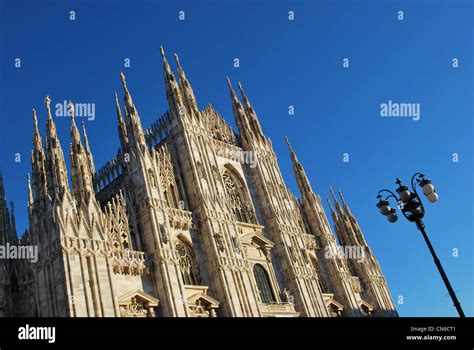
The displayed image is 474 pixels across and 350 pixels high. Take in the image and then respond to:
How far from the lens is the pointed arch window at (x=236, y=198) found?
111 ft

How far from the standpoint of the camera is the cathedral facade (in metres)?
21.4

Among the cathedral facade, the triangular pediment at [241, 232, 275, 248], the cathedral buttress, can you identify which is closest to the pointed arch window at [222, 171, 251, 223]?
the cathedral facade

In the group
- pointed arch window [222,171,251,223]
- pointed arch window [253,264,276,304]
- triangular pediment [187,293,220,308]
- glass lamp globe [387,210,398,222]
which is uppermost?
pointed arch window [222,171,251,223]

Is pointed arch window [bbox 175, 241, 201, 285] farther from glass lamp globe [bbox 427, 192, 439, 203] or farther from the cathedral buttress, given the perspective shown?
glass lamp globe [bbox 427, 192, 439, 203]

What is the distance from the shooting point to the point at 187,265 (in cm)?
2692

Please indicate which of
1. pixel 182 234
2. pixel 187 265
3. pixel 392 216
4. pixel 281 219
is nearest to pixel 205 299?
pixel 187 265

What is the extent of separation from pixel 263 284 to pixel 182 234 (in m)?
6.94

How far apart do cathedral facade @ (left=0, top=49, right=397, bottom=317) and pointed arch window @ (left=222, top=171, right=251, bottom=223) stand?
95mm

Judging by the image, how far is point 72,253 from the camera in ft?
67.7

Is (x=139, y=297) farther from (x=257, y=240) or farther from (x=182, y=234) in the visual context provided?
(x=257, y=240)

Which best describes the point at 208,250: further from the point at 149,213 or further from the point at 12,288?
the point at 12,288

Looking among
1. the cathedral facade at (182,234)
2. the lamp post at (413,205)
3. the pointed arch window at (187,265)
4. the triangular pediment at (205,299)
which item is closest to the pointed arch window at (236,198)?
the cathedral facade at (182,234)

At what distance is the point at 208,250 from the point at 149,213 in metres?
4.30

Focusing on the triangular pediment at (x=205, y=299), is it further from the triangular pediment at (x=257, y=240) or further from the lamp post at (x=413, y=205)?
the lamp post at (x=413, y=205)
